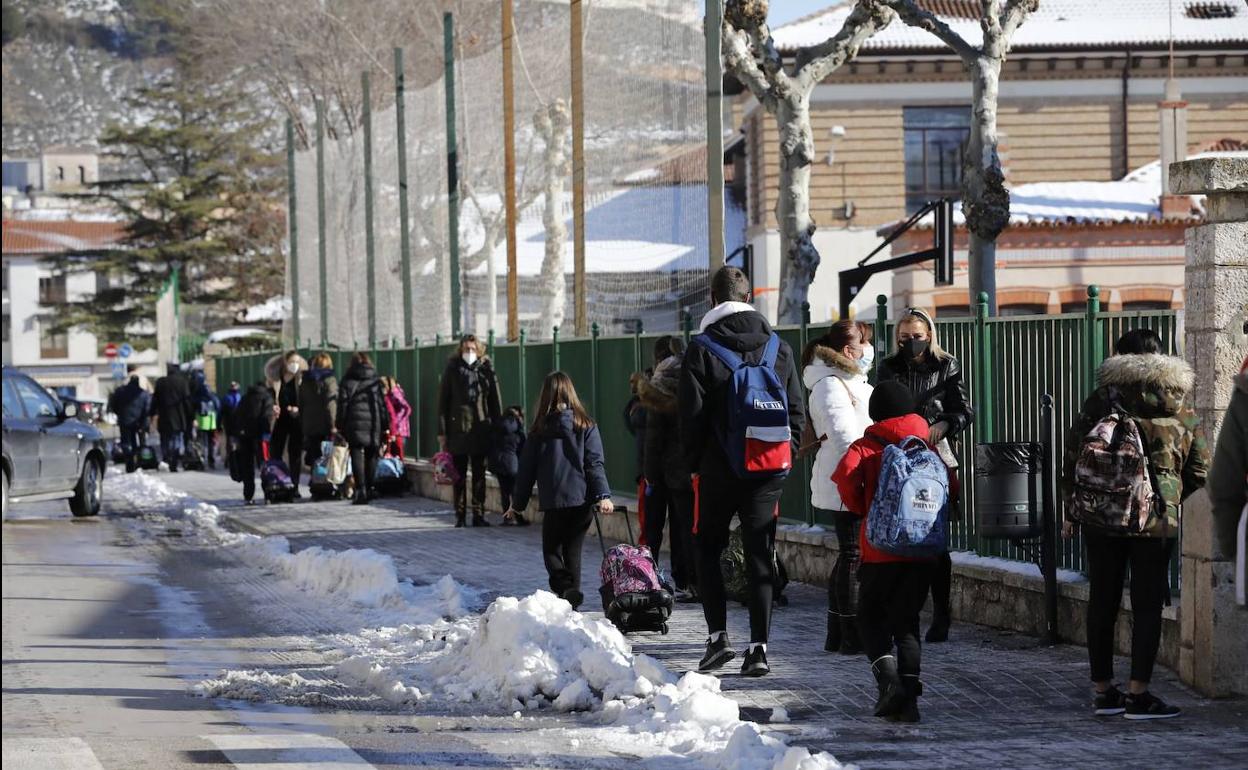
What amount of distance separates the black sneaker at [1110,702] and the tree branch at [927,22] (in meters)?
14.6

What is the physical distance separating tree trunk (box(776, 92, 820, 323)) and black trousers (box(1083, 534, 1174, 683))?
15.0 metres

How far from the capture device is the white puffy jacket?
10.8 metres

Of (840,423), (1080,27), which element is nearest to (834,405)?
(840,423)

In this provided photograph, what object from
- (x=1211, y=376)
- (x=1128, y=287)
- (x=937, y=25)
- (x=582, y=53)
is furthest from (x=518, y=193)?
(x=1211, y=376)

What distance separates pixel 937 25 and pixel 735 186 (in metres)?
29.0

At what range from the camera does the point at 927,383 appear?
10938 millimetres

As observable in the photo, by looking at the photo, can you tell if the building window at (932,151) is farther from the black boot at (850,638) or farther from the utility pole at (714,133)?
the black boot at (850,638)

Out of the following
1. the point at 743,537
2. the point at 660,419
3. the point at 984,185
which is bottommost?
the point at 743,537

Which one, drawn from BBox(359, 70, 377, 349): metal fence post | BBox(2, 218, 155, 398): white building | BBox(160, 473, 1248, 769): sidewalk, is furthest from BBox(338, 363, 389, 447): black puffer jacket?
BBox(2, 218, 155, 398): white building

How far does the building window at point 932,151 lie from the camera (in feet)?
156

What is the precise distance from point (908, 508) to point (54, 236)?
11236 cm

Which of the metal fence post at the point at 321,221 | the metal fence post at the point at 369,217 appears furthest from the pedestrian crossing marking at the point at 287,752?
the metal fence post at the point at 321,221

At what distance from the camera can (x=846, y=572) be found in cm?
1080

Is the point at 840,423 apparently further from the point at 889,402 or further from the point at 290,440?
the point at 290,440
